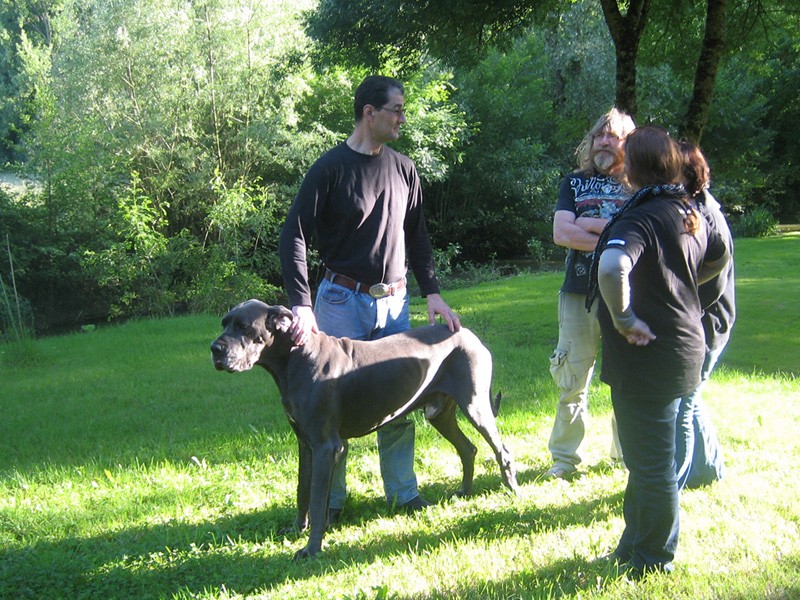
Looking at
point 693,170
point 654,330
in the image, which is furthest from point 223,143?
point 654,330

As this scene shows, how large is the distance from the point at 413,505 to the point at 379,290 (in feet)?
4.50

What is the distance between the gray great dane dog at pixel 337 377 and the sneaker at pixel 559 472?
653 mm

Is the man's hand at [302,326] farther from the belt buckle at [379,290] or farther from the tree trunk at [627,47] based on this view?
the tree trunk at [627,47]

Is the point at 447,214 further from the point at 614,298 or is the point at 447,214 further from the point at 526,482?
the point at 614,298

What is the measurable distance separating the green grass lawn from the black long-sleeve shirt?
1439mm

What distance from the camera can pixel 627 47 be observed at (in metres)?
8.78

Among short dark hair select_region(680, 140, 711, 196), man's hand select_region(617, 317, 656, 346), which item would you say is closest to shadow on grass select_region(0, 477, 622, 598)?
man's hand select_region(617, 317, 656, 346)

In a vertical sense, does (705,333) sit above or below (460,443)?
above

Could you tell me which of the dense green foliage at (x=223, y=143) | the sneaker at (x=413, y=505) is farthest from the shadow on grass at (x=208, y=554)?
the dense green foliage at (x=223, y=143)

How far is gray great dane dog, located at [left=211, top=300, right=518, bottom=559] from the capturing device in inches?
160

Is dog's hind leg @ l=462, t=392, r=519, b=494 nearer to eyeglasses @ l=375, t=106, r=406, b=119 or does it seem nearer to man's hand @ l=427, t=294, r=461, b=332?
man's hand @ l=427, t=294, r=461, b=332

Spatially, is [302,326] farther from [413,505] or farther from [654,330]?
[654,330]

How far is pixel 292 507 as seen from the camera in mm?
4918

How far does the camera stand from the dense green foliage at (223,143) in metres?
16.6
